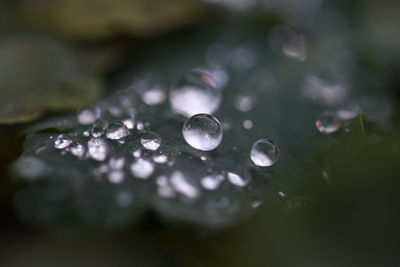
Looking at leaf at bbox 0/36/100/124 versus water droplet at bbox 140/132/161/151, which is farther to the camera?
leaf at bbox 0/36/100/124

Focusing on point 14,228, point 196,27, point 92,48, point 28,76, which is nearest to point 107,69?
point 92,48

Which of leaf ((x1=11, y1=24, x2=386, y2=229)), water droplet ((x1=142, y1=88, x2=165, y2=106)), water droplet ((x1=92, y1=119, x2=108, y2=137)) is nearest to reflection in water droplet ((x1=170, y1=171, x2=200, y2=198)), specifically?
leaf ((x1=11, y1=24, x2=386, y2=229))

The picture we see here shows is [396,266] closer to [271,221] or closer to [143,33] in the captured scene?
[271,221]

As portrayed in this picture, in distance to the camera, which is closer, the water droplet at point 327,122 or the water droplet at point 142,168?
the water droplet at point 142,168

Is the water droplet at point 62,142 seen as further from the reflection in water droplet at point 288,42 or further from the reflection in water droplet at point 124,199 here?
the reflection in water droplet at point 288,42

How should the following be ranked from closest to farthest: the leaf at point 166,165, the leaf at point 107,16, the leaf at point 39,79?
the leaf at point 166,165 < the leaf at point 39,79 < the leaf at point 107,16

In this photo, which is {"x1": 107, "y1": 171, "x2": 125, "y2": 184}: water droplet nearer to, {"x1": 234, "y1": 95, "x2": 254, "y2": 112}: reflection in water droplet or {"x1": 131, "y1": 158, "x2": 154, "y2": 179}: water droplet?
{"x1": 131, "y1": 158, "x2": 154, "y2": 179}: water droplet

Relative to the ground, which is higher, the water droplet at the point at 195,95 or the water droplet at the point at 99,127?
the water droplet at the point at 195,95

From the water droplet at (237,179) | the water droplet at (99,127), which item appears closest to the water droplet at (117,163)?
the water droplet at (99,127)
